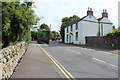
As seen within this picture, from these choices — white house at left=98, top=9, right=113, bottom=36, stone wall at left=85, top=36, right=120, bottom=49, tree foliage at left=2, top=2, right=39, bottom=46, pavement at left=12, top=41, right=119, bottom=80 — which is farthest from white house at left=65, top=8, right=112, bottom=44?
pavement at left=12, top=41, right=119, bottom=80

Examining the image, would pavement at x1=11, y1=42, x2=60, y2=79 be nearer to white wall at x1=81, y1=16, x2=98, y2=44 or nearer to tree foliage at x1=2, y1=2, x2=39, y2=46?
tree foliage at x1=2, y1=2, x2=39, y2=46

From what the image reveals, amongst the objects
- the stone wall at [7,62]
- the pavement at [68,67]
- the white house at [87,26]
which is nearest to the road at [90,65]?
the pavement at [68,67]

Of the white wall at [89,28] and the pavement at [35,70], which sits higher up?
the white wall at [89,28]

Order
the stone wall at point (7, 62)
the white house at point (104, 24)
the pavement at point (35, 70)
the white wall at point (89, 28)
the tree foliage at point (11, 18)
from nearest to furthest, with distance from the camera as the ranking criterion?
the stone wall at point (7, 62), the pavement at point (35, 70), the tree foliage at point (11, 18), the white wall at point (89, 28), the white house at point (104, 24)

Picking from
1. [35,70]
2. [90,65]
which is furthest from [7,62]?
[90,65]

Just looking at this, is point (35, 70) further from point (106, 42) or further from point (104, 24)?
point (104, 24)

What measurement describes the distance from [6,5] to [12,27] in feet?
11.2

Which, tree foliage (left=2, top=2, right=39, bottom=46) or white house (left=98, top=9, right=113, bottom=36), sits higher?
white house (left=98, top=9, right=113, bottom=36)

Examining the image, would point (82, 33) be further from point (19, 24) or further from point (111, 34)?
point (19, 24)

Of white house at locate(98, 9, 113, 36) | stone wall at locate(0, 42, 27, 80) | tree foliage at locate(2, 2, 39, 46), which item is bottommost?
stone wall at locate(0, 42, 27, 80)

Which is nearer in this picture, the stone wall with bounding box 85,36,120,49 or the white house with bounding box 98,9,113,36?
the stone wall with bounding box 85,36,120,49

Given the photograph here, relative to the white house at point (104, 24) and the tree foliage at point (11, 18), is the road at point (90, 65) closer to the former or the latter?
the tree foliage at point (11, 18)

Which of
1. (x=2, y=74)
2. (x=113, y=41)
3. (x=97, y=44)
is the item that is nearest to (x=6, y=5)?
(x=2, y=74)

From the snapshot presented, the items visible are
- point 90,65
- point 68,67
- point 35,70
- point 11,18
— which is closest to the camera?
point 35,70
